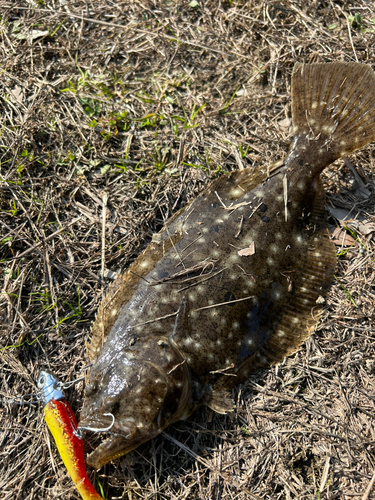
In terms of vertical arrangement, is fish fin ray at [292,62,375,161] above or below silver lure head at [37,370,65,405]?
above

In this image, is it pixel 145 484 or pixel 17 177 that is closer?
pixel 145 484

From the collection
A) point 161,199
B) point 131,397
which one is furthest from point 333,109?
point 131,397

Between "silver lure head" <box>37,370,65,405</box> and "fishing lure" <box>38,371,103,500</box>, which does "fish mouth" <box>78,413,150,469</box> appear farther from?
"silver lure head" <box>37,370,65,405</box>

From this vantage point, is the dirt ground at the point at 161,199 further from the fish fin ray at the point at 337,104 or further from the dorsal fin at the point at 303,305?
the fish fin ray at the point at 337,104

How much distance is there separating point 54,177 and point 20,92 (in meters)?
0.99

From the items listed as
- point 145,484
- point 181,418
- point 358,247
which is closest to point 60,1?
point 358,247

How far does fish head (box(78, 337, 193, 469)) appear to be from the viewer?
269 cm

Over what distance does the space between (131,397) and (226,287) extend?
3.38 feet

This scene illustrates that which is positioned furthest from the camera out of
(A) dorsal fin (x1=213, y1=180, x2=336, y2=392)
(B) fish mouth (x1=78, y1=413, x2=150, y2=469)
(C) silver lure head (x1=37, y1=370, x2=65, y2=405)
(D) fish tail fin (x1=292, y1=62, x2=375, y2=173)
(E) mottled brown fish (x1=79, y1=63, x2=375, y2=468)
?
(D) fish tail fin (x1=292, y1=62, x2=375, y2=173)

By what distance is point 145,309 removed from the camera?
2.94 meters

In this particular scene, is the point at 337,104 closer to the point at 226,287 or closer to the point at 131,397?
the point at 226,287

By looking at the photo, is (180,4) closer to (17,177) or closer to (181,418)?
(17,177)

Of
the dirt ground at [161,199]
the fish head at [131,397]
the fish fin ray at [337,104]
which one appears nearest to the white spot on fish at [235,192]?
the dirt ground at [161,199]

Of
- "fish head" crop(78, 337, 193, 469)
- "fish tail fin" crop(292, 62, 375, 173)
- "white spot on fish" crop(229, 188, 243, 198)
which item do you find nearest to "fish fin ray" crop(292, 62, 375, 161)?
"fish tail fin" crop(292, 62, 375, 173)
